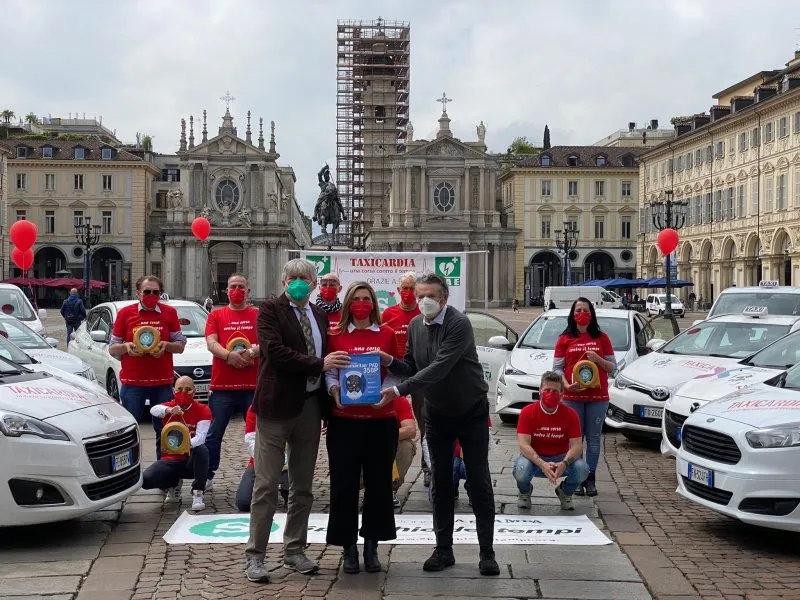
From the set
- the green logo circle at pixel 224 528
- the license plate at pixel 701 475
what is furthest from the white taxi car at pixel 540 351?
the green logo circle at pixel 224 528

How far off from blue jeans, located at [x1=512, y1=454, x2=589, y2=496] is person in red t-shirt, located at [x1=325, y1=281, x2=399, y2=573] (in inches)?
81.1

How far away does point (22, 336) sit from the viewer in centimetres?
1327

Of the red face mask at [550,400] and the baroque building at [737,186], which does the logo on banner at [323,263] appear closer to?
the red face mask at [550,400]

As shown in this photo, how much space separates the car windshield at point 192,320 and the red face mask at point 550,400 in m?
7.99

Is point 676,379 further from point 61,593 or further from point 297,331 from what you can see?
point 61,593

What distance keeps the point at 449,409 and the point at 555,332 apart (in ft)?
26.4

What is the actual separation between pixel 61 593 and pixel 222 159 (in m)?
76.7

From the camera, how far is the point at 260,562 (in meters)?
6.06

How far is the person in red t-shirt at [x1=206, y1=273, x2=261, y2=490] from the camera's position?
830cm

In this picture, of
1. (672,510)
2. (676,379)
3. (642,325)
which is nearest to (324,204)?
(642,325)

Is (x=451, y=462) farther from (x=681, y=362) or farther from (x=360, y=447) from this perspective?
(x=681, y=362)

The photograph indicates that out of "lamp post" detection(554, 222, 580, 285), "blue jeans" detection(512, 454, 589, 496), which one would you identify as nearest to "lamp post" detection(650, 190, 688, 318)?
"lamp post" detection(554, 222, 580, 285)

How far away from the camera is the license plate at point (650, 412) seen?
11.3 m

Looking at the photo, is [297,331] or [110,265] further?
[110,265]
